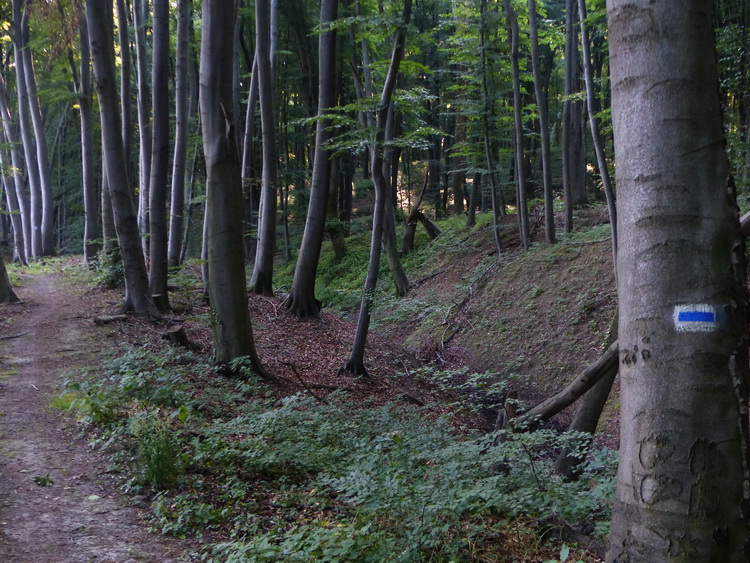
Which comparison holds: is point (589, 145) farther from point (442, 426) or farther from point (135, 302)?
point (442, 426)

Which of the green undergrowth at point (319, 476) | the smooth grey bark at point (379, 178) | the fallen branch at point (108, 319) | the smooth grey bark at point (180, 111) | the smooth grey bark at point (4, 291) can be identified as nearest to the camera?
the green undergrowth at point (319, 476)

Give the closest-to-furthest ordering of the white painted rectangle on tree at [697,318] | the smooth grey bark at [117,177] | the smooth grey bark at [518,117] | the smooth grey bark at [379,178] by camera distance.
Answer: the white painted rectangle on tree at [697,318] → the smooth grey bark at [379,178] → the smooth grey bark at [117,177] → the smooth grey bark at [518,117]

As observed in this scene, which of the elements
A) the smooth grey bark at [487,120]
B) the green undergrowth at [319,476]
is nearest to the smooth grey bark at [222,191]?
the green undergrowth at [319,476]

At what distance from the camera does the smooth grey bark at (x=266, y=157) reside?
47.1ft

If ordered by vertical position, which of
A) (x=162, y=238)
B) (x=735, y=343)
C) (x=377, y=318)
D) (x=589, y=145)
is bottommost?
(x=377, y=318)

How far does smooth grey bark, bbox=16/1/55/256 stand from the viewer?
80.3 feet

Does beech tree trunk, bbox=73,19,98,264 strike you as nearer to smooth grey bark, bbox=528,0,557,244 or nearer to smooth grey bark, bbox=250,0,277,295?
smooth grey bark, bbox=250,0,277,295

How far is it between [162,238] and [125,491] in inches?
320

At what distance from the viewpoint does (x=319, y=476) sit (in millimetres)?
5230

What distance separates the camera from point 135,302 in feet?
39.0

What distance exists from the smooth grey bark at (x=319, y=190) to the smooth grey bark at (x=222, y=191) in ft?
10.8

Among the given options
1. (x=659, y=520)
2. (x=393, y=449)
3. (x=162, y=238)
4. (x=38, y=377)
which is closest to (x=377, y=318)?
(x=162, y=238)

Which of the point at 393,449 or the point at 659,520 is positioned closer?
the point at 659,520

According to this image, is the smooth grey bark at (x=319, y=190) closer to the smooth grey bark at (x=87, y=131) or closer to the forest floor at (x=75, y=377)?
the forest floor at (x=75, y=377)
